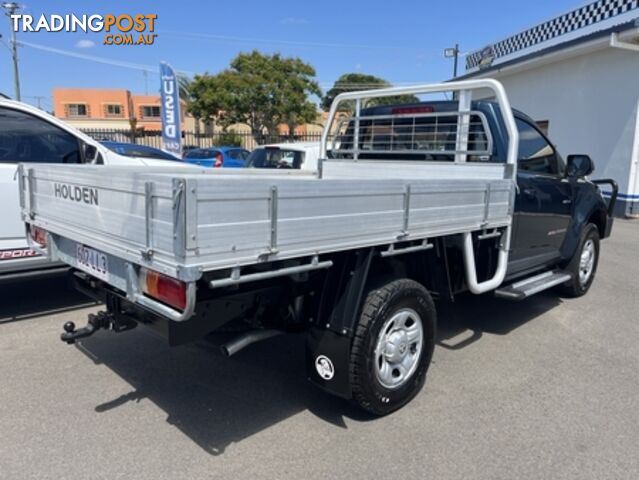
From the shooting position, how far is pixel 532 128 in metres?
4.91

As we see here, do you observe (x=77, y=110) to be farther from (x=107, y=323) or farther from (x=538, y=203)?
(x=107, y=323)

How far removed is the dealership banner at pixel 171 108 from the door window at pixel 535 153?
11.4 meters

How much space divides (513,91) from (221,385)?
15.7 metres

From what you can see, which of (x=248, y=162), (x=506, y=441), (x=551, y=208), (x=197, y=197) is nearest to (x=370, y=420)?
(x=506, y=441)

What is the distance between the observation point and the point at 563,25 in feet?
49.1

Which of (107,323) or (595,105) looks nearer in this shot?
(107,323)

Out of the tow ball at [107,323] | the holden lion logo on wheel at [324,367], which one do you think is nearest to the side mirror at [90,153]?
the tow ball at [107,323]

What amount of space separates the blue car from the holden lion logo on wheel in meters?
12.7

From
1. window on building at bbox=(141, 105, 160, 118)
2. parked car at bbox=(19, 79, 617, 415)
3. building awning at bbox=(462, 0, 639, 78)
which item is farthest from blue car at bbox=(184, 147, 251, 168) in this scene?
window on building at bbox=(141, 105, 160, 118)

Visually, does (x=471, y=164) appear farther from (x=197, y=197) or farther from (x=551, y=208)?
(x=197, y=197)

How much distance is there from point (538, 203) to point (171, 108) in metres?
12.0

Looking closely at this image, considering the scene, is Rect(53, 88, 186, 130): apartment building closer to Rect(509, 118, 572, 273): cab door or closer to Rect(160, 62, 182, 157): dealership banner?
Rect(160, 62, 182, 157): dealership banner

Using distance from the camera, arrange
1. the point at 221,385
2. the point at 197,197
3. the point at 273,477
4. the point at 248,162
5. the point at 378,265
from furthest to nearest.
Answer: the point at 248,162 → the point at 221,385 → the point at 378,265 → the point at 273,477 → the point at 197,197

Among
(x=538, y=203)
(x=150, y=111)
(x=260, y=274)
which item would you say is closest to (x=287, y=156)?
(x=538, y=203)
